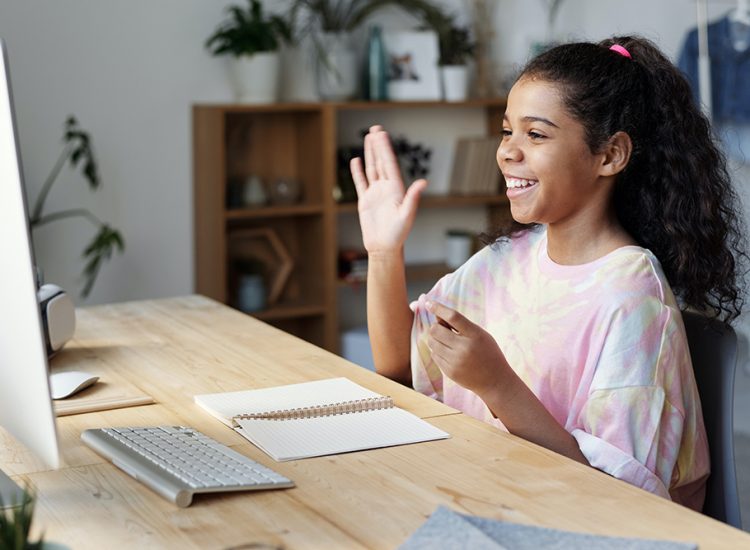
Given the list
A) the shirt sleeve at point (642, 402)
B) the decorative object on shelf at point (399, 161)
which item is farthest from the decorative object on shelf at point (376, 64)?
the shirt sleeve at point (642, 402)

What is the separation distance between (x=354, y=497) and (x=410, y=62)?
3.34m

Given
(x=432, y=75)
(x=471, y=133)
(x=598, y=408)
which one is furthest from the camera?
(x=471, y=133)

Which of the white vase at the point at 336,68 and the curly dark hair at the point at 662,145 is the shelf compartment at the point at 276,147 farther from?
the curly dark hair at the point at 662,145

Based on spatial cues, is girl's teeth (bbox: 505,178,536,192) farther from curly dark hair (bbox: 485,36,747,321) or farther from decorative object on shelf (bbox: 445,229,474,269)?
decorative object on shelf (bbox: 445,229,474,269)

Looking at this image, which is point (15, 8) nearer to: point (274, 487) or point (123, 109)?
point (123, 109)

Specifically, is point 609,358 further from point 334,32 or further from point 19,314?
point 334,32

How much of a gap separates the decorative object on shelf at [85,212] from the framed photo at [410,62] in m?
1.21

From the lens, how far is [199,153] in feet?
13.5

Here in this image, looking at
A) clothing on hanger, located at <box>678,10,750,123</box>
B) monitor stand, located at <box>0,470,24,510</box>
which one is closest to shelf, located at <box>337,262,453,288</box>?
clothing on hanger, located at <box>678,10,750,123</box>

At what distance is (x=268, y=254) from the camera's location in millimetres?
4367

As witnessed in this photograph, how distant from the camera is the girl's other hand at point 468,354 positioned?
1.49 metres

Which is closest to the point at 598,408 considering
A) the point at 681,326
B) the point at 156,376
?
the point at 681,326

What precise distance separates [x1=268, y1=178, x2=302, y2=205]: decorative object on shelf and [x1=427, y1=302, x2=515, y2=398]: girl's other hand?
2.78m

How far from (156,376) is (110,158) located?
90.1 inches
